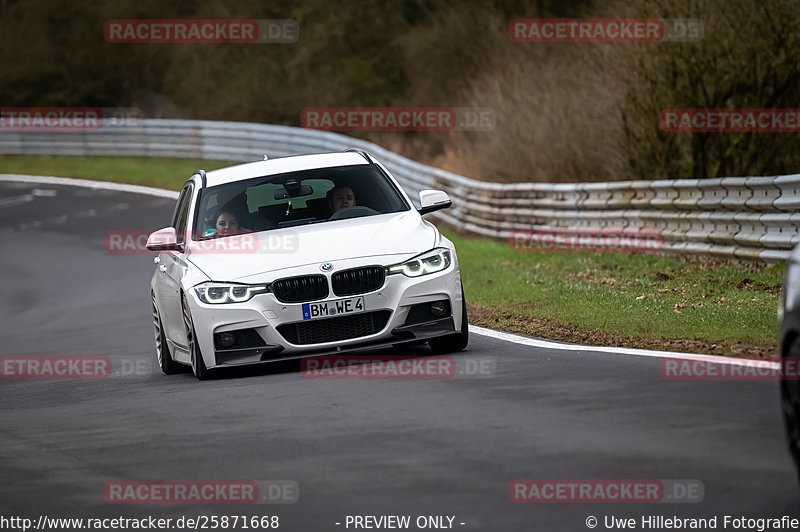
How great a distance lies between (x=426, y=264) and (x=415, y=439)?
3439 millimetres

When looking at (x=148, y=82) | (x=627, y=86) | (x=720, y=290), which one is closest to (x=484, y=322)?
(x=720, y=290)

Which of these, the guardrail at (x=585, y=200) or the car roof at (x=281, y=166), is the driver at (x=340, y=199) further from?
the guardrail at (x=585, y=200)

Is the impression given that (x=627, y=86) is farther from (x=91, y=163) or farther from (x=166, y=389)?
(x=91, y=163)

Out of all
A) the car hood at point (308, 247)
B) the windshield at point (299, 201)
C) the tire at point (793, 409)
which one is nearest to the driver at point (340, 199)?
the windshield at point (299, 201)

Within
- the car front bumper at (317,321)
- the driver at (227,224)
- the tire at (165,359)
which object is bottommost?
the tire at (165,359)

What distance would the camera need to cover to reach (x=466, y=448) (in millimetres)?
7699

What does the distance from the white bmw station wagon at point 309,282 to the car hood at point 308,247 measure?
0.01 metres

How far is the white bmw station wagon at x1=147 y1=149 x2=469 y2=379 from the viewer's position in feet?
36.4

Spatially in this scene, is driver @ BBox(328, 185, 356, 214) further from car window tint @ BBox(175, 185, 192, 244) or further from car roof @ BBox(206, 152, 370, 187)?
car window tint @ BBox(175, 185, 192, 244)

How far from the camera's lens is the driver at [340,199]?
490 inches

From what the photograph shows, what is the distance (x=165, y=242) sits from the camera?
12.4m

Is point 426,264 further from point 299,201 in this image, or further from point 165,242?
point 165,242

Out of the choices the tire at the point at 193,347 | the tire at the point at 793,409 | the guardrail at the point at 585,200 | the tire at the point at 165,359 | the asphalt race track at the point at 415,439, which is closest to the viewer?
the tire at the point at 793,409

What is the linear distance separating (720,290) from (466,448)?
866 centimetres
